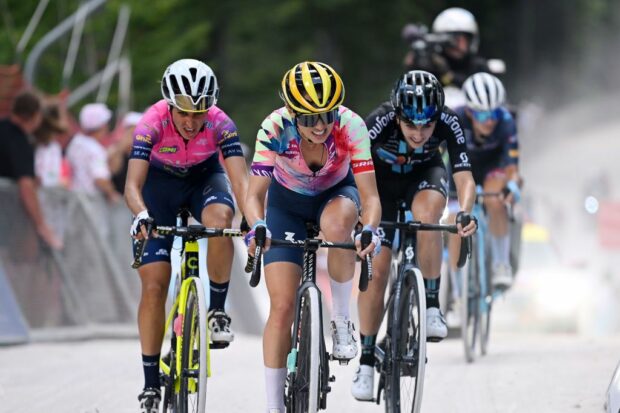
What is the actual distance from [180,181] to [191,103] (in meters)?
0.74

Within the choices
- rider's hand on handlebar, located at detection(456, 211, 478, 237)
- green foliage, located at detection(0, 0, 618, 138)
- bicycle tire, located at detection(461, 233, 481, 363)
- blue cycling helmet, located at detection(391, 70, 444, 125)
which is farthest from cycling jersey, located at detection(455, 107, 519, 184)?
green foliage, located at detection(0, 0, 618, 138)

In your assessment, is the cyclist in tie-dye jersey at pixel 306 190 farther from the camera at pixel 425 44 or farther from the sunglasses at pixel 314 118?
the camera at pixel 425 44

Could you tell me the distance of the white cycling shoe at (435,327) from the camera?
28.7ft

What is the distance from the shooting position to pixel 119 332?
15.1 meters

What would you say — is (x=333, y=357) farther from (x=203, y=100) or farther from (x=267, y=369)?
(x=203, y=100)

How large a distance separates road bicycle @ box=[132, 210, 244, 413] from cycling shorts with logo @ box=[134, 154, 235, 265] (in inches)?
19.9

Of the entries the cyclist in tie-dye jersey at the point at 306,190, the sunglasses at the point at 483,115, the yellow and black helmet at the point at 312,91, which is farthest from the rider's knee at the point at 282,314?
the sunglasses at the point at 483,115

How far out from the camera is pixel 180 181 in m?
8.93

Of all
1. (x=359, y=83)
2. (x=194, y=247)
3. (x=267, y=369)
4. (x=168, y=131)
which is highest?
(x=359, y=83)

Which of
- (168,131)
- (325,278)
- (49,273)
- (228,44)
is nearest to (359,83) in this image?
(228,44)

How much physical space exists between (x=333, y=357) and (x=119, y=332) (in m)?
7.48

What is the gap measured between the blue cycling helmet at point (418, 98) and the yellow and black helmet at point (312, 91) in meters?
1.03

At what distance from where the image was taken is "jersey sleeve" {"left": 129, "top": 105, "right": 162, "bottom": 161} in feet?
27.8

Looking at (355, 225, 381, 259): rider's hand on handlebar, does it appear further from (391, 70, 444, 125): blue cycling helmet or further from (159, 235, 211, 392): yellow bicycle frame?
(391, 70, 444, 125): blue cycling helmet
